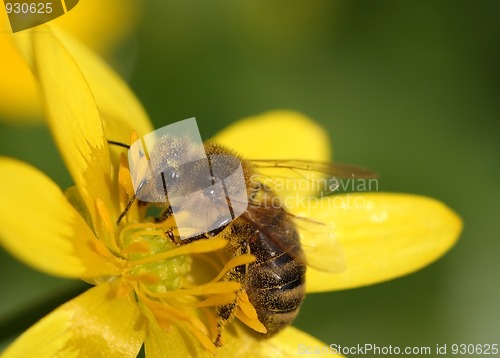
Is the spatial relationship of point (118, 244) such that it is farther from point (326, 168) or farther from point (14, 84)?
point (14, 84)

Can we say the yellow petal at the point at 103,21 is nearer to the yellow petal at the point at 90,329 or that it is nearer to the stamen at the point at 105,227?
the stamen at the point at 105,227

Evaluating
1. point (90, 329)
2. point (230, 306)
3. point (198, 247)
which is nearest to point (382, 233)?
point (230, 306)

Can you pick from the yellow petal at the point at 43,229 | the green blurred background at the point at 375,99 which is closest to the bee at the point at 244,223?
the yellow petal at the point at 43,229

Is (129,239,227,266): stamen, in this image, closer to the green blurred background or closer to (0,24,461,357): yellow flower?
(0,24,461,357): yellow flower

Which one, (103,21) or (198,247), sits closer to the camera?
(198,247)

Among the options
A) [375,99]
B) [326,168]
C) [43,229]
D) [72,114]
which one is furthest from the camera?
[375,99]

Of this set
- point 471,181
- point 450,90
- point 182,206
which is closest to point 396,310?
point 471,181

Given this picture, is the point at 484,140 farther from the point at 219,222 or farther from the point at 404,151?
the point at 219,222

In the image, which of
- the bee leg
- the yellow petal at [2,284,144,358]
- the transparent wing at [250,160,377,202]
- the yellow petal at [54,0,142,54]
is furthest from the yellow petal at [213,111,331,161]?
the yellow petal at [54,0,142,54]
